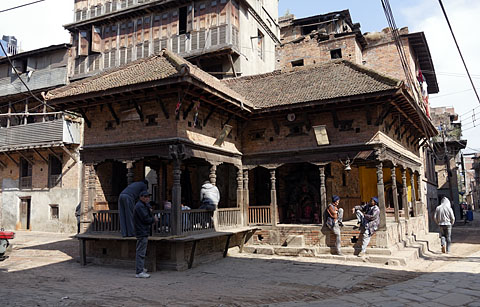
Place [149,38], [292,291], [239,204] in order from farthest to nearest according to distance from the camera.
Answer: [149,38] < [239,204] < [292,291]

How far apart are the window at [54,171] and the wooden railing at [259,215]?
13862 mm

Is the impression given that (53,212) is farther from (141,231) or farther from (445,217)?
(445,217)

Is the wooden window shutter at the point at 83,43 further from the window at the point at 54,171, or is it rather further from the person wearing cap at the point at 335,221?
the person wearing cap at the point at 335,221

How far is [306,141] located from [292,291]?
6593 millimetres

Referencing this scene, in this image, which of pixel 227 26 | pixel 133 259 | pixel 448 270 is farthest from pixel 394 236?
pixel 227 26

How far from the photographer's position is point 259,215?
14500mm

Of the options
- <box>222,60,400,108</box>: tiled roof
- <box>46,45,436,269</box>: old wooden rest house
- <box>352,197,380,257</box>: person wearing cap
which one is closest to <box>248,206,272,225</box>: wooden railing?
<box>46,45,436,269</box>: old wooden rest house

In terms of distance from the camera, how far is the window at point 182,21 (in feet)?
72.8

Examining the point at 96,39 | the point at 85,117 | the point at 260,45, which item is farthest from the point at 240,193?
the point at 96,39

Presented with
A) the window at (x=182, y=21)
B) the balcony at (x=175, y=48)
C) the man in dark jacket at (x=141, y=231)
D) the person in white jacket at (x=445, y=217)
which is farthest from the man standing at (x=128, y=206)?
the window at (x=182, y=21)

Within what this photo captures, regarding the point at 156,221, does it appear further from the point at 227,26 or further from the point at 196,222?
the point at 227,26

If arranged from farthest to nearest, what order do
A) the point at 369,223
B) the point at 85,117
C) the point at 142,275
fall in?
the point at 85,117 → the point at 369,223 → the point at 142,275

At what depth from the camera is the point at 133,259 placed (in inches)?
455

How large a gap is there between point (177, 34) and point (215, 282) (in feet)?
53.5
